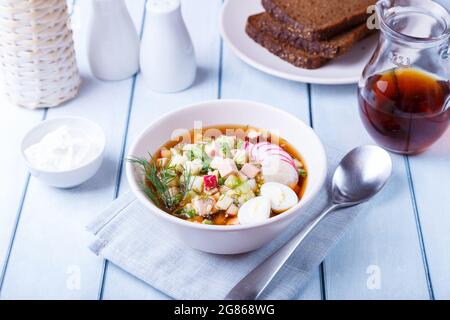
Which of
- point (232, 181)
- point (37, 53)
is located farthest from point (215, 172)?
point (37, 53)

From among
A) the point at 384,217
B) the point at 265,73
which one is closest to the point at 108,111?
the point at 265,73

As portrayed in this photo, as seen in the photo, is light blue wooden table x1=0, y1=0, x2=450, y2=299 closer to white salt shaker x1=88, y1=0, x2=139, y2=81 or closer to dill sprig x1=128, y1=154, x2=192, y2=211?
white salt shaker x1=88, y1=0, x2=139, y2=81

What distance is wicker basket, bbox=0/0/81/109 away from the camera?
184 cm

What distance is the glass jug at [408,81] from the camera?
5.74ft

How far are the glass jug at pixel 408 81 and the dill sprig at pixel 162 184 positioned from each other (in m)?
0.60

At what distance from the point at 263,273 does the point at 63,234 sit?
0.54 m

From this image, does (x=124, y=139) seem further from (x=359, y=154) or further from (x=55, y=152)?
(x=359, y=154)

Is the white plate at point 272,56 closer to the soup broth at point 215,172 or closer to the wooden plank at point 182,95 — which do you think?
the wooden plank at point 182,95

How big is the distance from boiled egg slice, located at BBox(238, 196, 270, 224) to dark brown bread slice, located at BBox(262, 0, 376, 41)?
2.67 ft

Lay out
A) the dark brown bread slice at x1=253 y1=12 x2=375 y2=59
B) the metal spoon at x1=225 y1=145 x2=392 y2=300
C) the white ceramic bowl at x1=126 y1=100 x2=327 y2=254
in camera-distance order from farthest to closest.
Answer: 1. the dark brown bread slice at x1=253 y1=12 x2=375 y2=59
2. the metal spoon at x1=225 y1=145 x2=392 y2=300
3. the white ceramic bowl at x1=126 y1=100 x2=327 y2=254

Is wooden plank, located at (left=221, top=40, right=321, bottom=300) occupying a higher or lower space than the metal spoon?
lower

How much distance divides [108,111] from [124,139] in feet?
0.49

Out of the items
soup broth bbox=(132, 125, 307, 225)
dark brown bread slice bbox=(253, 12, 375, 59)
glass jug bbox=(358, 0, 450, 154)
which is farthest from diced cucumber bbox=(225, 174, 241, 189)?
dark brown bread slice bbox=(253, 12, 375, 59)

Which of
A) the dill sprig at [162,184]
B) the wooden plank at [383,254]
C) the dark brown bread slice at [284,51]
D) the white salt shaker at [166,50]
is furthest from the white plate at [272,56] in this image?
the dill sprig at [162,184]
